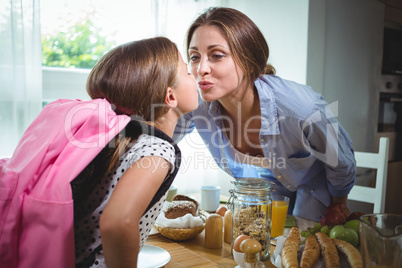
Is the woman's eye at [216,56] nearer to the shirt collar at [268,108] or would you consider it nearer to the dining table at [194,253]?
the shirt collar at [268,108]

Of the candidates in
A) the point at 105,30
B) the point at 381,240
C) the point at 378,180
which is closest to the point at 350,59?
the point at 378,180

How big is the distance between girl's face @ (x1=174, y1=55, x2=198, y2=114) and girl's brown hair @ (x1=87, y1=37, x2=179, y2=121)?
0.06 m

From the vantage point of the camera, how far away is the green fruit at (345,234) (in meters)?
1.00

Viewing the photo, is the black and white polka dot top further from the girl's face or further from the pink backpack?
the girl's face

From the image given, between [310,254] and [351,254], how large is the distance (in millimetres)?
98

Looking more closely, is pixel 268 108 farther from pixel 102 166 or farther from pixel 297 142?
pixel 102 166

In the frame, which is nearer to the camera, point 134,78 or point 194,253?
point 134,78

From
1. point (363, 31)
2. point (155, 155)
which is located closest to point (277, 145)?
point (155, 155)

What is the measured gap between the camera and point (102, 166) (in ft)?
2.68

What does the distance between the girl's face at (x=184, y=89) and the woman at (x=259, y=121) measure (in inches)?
11.1

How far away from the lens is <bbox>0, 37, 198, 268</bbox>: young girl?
2.17ft

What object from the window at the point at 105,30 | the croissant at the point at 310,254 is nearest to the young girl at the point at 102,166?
the croissant at the point at 310,254

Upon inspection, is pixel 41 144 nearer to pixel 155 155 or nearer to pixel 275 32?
pixel 155 155

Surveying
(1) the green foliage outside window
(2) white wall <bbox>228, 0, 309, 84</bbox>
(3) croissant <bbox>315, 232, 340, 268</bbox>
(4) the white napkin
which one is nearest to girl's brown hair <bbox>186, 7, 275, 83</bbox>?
(4) the white napkin
